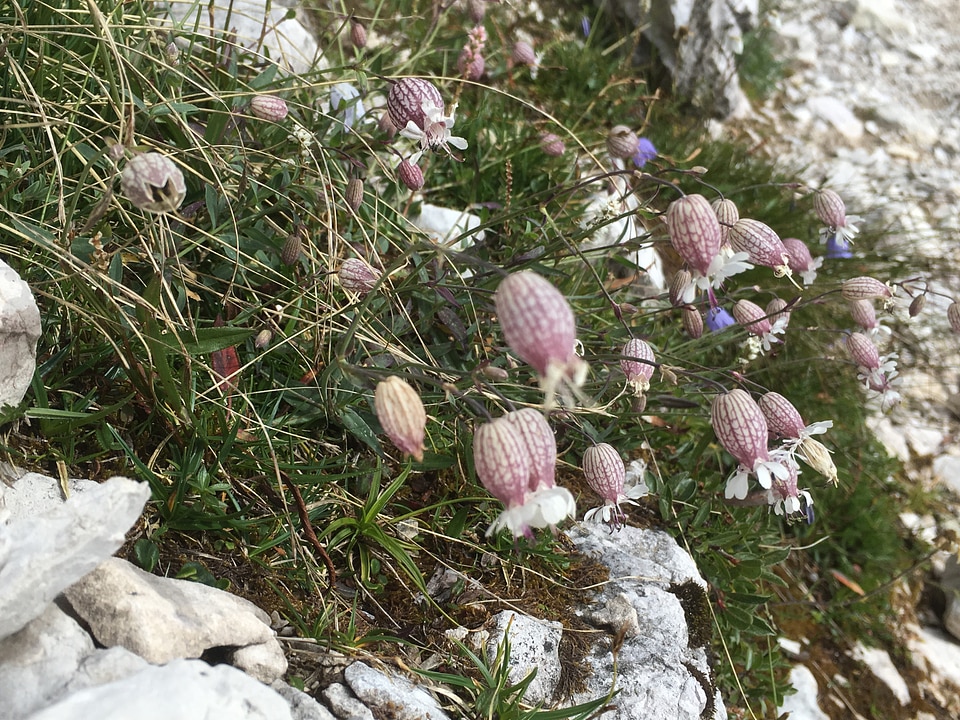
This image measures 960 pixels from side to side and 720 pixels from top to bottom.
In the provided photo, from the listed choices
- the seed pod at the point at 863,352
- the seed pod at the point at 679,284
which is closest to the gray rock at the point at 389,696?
the seed pod at the point at 679,284

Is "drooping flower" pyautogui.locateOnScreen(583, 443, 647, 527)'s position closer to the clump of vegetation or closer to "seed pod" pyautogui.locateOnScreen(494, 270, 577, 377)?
the clump of vegetation

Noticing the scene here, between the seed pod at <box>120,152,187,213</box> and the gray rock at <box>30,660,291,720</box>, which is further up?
the seed pod at <box>120,152,187,213</box>

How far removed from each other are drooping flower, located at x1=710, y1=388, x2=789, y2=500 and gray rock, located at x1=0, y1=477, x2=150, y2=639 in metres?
1.12

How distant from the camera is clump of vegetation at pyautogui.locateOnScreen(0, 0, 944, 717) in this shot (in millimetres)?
1631

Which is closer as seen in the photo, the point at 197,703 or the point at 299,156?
the point at 197,703

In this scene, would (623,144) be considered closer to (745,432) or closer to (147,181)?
(745,432)

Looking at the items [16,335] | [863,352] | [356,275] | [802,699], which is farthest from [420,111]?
[802,699]

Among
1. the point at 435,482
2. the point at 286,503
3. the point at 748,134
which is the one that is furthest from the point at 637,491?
the point at 748,134

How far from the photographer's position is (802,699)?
7.84 feet

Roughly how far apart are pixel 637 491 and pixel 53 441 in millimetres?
1277

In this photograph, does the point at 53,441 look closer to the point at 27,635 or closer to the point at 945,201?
the point at 27,635

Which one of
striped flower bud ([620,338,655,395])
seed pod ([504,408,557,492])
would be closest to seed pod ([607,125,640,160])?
striped flower bud ([620,338,655,395])

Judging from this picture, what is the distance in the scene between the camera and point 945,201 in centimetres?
464

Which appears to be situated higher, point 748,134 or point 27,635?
point 748,134
